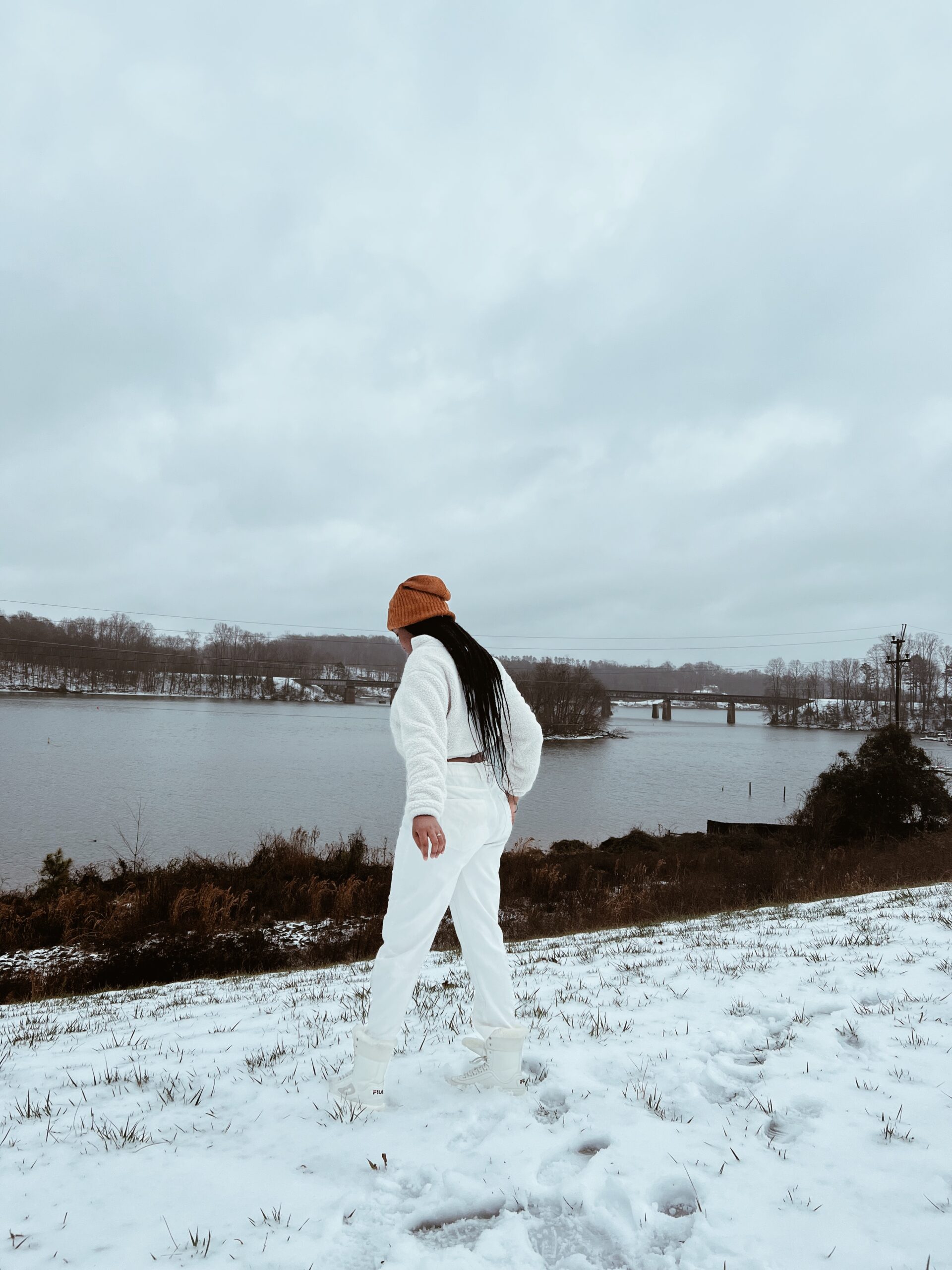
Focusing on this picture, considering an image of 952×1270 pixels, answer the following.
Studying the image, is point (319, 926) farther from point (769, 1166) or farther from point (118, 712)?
point (118, 712)

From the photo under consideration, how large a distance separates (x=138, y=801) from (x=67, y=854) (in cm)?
863

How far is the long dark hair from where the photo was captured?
3.08 m

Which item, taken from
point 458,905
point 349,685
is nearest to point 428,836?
point 458,905

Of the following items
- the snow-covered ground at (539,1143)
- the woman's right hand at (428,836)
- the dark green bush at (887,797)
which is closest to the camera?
the snow-covered ground at (539,1143)

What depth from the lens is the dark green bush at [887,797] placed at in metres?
24.2

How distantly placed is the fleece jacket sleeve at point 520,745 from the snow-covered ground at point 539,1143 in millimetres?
1307

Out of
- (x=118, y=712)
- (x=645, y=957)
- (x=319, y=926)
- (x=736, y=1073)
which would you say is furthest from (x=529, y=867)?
(x=118, y=712)

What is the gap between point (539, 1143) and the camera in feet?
8.03

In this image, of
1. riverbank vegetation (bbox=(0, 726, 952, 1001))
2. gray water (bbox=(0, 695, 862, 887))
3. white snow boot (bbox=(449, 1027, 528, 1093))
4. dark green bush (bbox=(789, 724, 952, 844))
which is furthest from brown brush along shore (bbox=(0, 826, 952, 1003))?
white snow boot (bbox=(449, 1027, 528, 1093))

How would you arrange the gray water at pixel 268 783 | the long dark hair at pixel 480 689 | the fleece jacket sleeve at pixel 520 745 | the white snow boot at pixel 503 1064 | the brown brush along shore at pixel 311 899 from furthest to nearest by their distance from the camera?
1. the gray water at pixel 268 783
2. the brown brush along shore at pixel 311 899
3. the fleece jacket sleeve at pixel 520 745
4. the long dark hair at pixel 480 689
5. the white snow boot at pixel 503 1064

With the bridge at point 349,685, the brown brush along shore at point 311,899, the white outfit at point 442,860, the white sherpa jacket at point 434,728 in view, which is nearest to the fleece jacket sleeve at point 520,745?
the white sherpa jacket at point 434,728

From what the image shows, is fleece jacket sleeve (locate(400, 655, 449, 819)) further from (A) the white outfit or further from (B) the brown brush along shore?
(B) the brown brush along shore

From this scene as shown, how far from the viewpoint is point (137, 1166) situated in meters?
2.38

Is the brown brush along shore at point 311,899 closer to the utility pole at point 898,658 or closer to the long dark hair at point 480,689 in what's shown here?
the long dark hair at point 480,689
